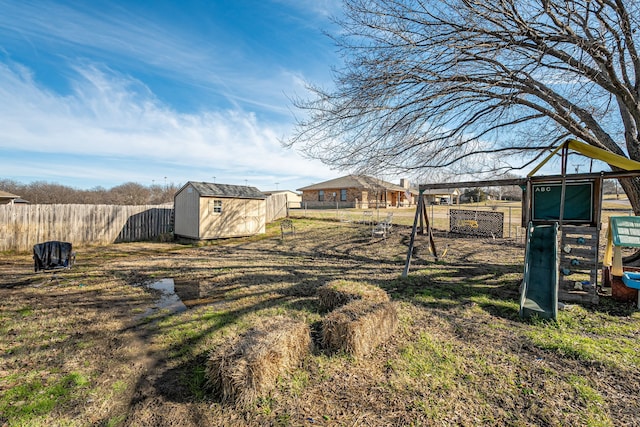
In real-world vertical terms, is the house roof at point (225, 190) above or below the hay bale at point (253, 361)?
above

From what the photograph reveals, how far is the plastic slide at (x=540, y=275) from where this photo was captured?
4742 millimetres

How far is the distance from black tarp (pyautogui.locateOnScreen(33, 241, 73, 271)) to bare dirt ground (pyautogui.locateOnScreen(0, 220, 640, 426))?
1.47ft

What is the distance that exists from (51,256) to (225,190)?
9.03m

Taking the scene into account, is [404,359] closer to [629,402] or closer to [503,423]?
[503,423]

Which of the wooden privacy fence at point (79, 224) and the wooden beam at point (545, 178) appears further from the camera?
the wooden privacy fence at point (79, 224)

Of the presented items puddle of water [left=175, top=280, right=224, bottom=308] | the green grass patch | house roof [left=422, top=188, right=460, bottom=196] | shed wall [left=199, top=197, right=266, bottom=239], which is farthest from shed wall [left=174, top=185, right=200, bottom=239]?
the green grass patch

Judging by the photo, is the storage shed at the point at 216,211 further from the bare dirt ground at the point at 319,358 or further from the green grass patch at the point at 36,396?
the green grass patch at the point at 36,396

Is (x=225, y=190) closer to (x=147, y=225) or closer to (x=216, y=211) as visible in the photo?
(x=216, y=211)

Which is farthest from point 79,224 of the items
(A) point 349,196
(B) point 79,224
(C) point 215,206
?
(A) point 349,196

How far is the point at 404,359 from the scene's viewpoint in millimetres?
3518

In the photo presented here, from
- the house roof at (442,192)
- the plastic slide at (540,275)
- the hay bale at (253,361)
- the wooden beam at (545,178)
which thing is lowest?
the hay bale at (253,361)

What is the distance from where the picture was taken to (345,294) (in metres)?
4.78

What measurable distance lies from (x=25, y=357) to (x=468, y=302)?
6765 millimetres

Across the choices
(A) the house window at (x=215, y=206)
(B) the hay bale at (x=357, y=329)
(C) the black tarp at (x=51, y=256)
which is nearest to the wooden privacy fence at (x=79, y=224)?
(A) the house window at (x=215, y=206)
